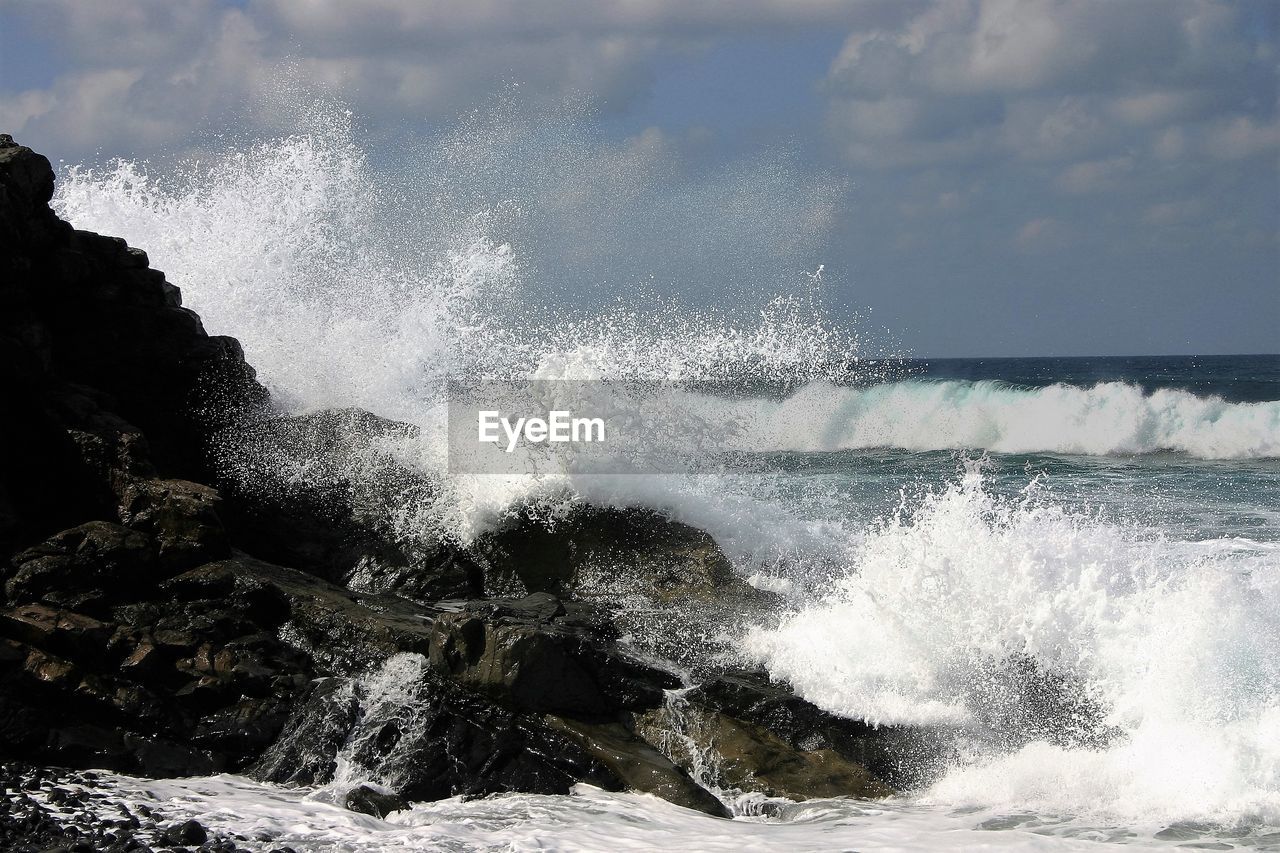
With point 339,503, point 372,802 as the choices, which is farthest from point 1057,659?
point 339,503

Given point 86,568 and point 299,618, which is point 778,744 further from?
point 86,568

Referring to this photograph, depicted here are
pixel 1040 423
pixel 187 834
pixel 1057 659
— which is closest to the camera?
pixel 187 834

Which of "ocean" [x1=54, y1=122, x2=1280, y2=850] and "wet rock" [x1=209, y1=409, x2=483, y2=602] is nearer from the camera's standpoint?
"ocean" [x1=54, y1=122, x2=1280, y2=850]

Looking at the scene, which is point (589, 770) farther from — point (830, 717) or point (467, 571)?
point (467, 571)

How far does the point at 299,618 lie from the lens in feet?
25.2

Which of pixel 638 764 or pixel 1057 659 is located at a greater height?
pixel 1057 659

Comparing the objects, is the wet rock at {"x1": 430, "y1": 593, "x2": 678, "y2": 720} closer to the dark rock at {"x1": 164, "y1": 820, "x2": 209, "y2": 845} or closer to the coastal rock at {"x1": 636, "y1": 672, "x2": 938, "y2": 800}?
the coastal rock at {"x1": 636, "y1": 672, "x2": 938, "y2": 800}

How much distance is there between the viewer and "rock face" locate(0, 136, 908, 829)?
6449 mm

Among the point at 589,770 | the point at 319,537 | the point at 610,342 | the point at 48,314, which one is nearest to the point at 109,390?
the point at 48,314

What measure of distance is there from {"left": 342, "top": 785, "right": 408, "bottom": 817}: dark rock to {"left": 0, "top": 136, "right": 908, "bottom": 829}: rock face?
0.02 meters

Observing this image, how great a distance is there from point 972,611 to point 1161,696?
4.29 ft

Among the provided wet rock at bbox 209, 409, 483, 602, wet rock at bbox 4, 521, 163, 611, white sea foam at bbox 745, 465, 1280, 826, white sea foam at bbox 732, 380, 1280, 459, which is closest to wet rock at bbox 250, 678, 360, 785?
wet rock at bbox 4, 521, 163, 611

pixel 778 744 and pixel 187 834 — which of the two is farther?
pixel 778 744

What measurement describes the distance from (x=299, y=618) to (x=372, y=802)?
2.02 m
